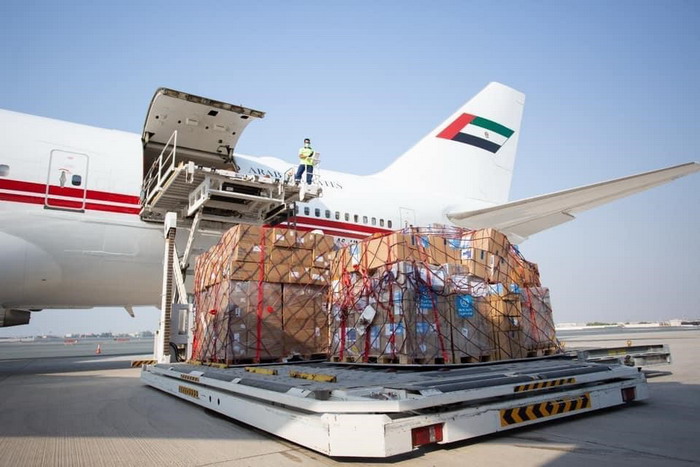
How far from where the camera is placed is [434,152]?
18.4 metres

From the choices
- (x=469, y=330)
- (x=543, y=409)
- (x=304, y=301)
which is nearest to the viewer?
(x=543, y=409)

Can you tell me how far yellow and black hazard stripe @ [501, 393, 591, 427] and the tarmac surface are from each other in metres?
0.13

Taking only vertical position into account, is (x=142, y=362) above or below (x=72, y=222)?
below

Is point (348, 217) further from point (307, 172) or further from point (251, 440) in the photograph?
point (251, 440)

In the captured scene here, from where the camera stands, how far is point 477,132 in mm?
19156

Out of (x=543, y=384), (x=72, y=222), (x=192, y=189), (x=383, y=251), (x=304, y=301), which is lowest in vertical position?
(x=543, y=384)

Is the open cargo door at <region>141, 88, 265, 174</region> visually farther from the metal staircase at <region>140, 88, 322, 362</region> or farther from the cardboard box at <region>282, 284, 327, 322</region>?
the cardboard box at <region>282, 284, 327, 322</region>

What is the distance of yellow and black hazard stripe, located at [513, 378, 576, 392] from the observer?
4.07 metres

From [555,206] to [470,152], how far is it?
19.9ft

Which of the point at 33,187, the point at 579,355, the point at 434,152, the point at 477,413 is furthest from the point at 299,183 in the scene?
the point at 434,152

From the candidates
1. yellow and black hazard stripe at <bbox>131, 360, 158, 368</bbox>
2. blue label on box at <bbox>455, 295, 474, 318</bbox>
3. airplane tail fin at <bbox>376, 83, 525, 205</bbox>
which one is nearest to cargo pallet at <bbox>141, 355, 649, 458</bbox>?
blue label on box at <bbox>455, 295, 474, 318</bbox>

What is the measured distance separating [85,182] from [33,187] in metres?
0.97

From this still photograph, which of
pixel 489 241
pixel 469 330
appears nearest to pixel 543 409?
pixel 469 330

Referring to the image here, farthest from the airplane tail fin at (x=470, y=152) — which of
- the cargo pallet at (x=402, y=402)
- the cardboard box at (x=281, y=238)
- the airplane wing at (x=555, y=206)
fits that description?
the cargo pallet at (x=402, y=402)
